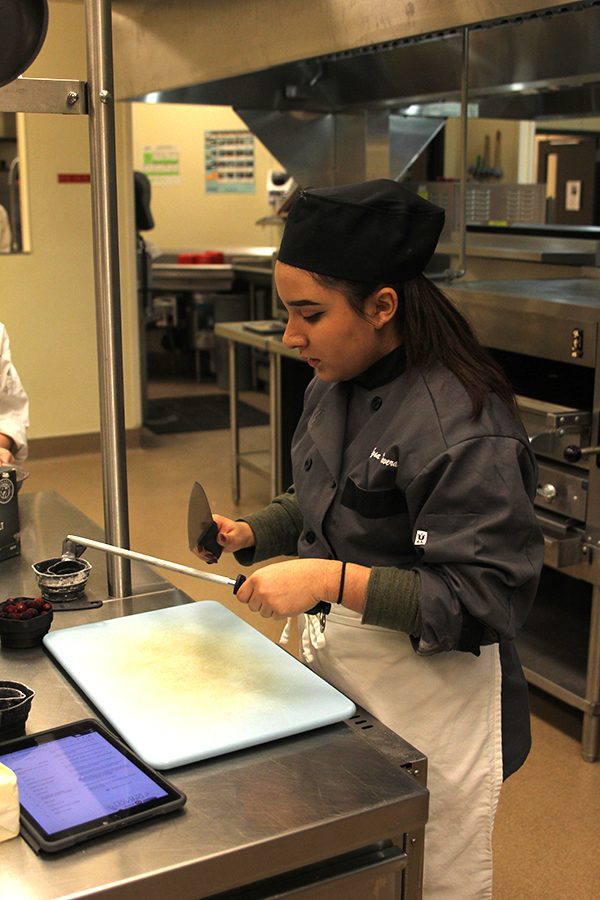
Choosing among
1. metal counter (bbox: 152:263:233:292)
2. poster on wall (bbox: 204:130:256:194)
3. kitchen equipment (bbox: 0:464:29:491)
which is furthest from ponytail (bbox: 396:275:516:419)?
poster on wall (bbox: 204:130:256:194)

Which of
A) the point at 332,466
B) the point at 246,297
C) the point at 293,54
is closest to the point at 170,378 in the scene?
the point at 246,297

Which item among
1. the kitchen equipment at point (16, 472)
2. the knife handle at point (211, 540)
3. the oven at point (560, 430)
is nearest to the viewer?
the knife handle at point (211, 540)

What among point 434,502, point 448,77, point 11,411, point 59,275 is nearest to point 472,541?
point 434,502

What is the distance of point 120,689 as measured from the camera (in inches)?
47.9

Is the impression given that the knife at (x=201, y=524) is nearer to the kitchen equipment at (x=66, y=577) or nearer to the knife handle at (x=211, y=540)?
the knife handle at (x=211, y=540)

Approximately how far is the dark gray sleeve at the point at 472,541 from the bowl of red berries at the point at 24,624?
0.51 metres

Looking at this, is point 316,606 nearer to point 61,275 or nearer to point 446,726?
point 446,726

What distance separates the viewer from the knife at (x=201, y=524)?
1.41m

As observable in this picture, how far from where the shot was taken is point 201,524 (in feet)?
4.70

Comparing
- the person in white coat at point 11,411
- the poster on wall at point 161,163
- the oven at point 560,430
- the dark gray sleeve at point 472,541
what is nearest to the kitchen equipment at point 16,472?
the person in white coat at point 11,411

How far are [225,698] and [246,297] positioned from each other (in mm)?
6451

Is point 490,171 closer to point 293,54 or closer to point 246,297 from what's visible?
point 246,297

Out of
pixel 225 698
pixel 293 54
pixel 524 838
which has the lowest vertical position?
pixel 524 838

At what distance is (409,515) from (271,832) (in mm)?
488
